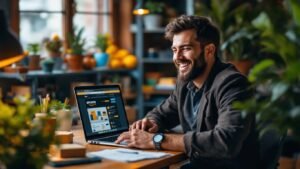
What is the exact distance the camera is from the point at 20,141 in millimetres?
1791

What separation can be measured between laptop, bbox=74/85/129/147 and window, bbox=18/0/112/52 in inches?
88.3

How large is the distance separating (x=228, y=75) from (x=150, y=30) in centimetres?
320

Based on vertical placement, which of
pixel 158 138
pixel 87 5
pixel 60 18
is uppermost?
pixel 87 5

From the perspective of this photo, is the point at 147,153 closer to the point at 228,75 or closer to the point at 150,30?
the point at 228,75

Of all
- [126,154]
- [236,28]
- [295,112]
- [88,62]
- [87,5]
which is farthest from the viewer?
[87,5]

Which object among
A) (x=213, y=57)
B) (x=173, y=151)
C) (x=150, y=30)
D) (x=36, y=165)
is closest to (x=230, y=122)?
(x=173, y=151)

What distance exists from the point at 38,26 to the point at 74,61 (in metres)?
0.45

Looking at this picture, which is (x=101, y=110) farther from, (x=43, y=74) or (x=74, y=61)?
(x=74, y=61)

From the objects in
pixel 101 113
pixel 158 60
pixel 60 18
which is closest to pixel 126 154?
pixel 101 113

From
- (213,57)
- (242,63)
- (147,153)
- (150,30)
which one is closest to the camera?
(147,153)

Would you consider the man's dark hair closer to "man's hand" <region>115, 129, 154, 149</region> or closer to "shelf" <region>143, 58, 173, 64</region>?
"man's hand" <region>115, 129, 154, 149</region>

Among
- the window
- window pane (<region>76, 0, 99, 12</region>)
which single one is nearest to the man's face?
the window

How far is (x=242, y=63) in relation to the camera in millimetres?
5418

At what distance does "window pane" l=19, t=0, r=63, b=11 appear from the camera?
4.86 metres
